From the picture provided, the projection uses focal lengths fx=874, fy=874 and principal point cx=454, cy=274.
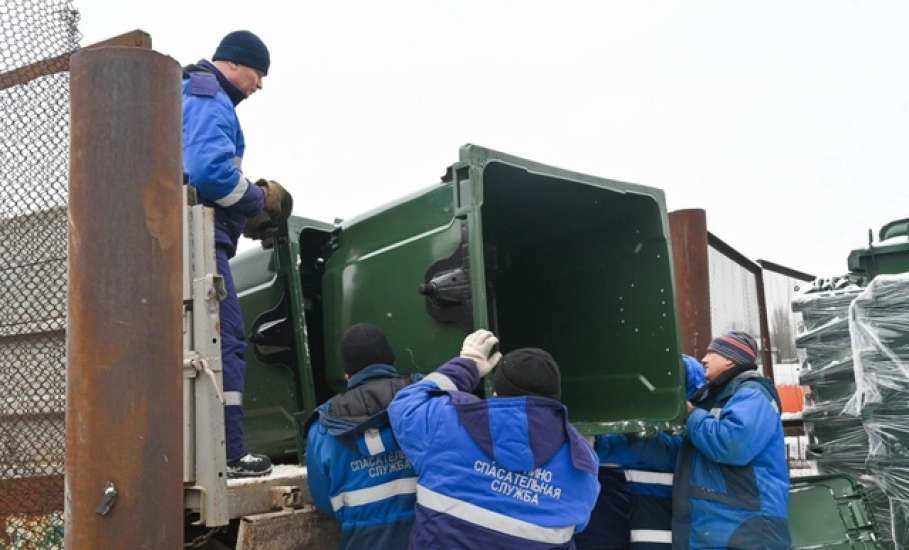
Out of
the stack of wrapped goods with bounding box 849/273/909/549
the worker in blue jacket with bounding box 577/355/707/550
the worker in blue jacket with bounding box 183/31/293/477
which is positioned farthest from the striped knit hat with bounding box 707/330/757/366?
the worker in blue jacket with bounding box 183/31/293/477

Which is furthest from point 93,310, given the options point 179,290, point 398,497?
point 398,497

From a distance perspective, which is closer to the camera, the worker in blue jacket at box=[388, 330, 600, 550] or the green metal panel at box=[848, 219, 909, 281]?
the worker in blue jacket at box=[388, 330, 600, 550]

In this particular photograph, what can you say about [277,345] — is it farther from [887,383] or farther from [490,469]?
[887,383]

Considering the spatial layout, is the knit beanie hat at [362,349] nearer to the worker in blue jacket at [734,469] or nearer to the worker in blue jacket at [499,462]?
the worker in blue jacket at [499,462]

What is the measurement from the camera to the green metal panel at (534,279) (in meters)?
3.20

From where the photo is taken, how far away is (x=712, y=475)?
12.0ft

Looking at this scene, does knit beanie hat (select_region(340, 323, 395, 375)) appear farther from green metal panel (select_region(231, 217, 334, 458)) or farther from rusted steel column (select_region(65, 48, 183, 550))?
rusted steel column (select_region(65, 48, 183, 550))

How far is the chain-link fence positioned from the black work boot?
1.79ft

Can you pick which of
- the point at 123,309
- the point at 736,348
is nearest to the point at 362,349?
the point at 123,309

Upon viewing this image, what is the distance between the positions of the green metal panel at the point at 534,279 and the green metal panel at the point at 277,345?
0.55ft

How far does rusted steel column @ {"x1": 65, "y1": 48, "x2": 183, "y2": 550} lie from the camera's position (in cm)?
211

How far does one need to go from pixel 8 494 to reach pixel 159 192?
1204mm

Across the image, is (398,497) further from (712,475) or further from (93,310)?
(712,475)

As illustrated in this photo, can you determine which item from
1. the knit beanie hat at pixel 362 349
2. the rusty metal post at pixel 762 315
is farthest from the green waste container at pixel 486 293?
the rusty metal post at pixel 762 315
